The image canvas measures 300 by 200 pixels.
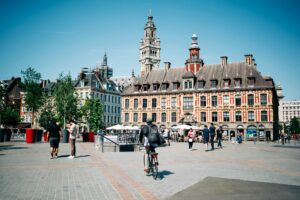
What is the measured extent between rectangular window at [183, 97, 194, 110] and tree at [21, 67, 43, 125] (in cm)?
2681

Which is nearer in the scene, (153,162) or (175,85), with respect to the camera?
(153,162)

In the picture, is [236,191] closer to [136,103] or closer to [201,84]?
[201,84]

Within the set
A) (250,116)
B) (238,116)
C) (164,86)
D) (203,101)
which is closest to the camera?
(250,116)

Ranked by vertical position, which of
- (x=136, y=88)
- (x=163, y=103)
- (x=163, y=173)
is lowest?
(x=163, y=173)

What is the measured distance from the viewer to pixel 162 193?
21.8 feet

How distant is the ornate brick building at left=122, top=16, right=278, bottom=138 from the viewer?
44406 millimetres

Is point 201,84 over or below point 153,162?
over

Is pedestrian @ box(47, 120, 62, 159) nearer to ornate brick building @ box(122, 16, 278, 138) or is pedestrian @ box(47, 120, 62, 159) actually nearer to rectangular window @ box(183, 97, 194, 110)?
ornate brick building @ box(122, 16, 278, 138)

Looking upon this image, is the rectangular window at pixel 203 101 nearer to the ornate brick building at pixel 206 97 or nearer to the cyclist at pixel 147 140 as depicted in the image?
the ornate brick building at pixel 206 97

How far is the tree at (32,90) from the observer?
155 ft

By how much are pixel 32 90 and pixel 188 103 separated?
28912 mm

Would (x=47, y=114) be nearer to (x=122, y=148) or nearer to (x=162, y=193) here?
(x=122, y=148)

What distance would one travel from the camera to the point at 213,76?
49.3 meters

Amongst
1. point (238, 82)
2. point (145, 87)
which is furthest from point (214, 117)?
point (145, 87)
